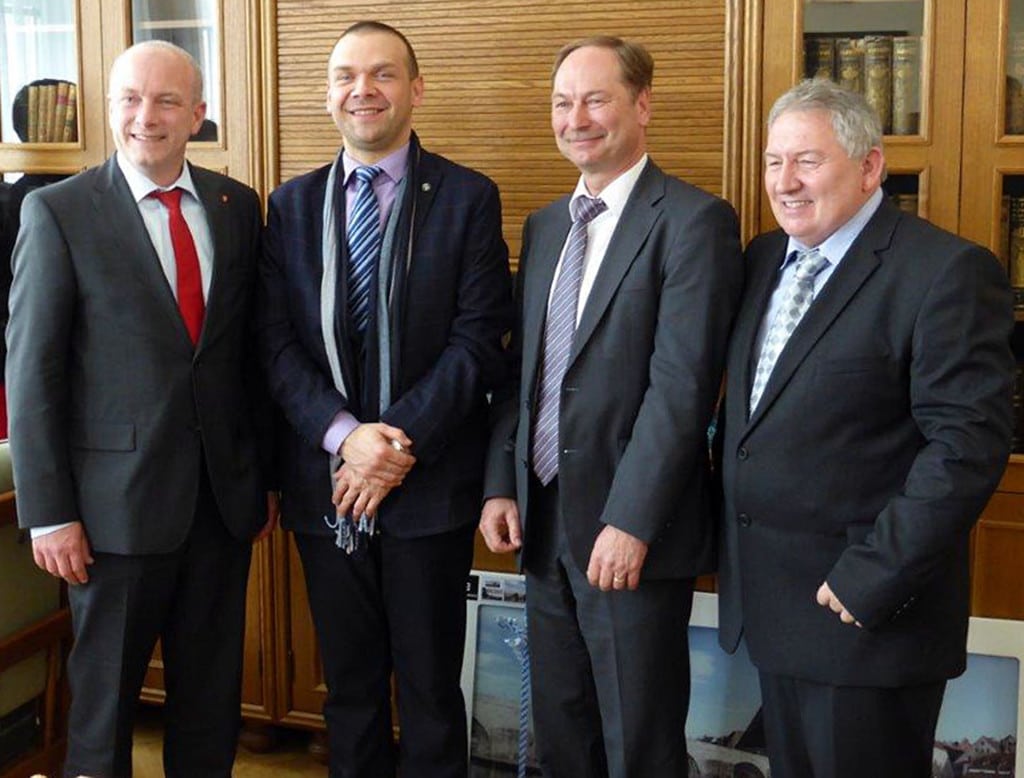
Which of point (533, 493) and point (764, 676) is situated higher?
point (533, 493)

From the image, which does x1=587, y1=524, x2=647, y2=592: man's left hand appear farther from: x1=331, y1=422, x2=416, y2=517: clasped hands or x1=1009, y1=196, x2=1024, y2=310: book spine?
x1=1009, y1=196, x2=1024, y2=310: book spine

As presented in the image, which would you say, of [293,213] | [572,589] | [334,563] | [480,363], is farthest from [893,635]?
[293,213]

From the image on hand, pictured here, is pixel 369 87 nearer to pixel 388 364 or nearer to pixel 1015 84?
pixel 388 364

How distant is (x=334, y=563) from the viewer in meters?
2.33

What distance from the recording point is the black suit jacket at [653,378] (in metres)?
1.98

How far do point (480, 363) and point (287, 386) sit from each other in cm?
37

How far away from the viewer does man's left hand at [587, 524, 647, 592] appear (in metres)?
2.00

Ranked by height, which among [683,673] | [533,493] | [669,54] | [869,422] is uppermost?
[669,54]

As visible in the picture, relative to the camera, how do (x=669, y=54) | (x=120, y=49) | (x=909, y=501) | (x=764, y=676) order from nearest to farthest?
1. (x=909, y=501)
2. (x=764, y=676)
3. (x=669, y=54)
4. (x=120, y=49)

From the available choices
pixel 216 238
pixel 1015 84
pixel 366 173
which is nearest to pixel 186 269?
pixel 216 238

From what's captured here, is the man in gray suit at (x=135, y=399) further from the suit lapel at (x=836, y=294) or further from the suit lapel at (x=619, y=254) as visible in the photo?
the suit lapel at (x=836, y=294)

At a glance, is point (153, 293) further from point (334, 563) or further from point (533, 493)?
point (533, 493)

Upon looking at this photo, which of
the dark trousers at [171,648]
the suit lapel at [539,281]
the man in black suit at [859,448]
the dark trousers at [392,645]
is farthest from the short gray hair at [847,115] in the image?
the dark trousers at [171,648]

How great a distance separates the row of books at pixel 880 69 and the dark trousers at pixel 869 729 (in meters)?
1.23
